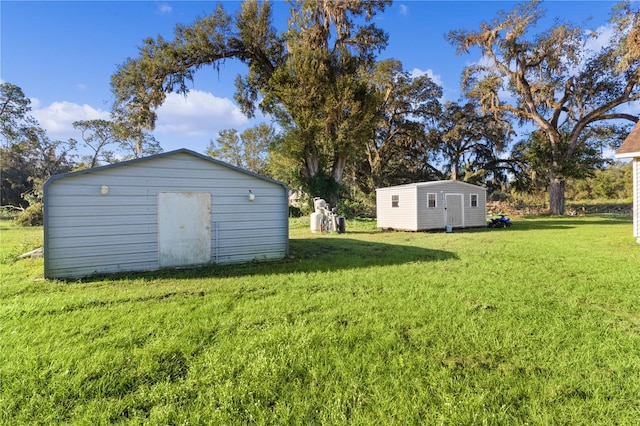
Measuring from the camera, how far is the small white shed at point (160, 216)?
203 inches

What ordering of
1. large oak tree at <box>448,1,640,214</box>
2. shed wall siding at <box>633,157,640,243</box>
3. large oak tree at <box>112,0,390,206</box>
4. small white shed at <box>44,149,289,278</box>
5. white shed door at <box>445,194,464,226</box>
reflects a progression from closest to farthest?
small white shed at <box>44,149,289,278</box> → shed wall siding at <box>633,157,640,243</box> → white shed door at <box>445,194,464,226</box> → large oak tree at <box>112,0,390,206</box> → large oak tree at <box>448,1,640,214</box>

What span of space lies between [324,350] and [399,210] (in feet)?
40.5

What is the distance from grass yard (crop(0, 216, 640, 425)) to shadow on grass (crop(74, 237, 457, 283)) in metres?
0.49

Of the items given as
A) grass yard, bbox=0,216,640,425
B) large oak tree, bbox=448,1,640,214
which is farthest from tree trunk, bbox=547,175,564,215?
grass yard, bbox=0,216,640,425

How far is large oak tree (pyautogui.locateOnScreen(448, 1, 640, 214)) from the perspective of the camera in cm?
1870

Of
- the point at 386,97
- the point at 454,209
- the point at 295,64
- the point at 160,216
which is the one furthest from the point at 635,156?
the point at 386,97

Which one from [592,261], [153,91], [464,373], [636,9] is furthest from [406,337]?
[636,9]

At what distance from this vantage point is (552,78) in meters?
20.7

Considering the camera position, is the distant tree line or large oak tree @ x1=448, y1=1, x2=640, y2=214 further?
large oak tree @ x1=448, y1=1, x2=640, y2=214

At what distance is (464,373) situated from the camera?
230 centimetres

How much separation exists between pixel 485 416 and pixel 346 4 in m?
19.4

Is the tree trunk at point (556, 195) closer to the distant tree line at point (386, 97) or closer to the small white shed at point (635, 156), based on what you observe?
the distant tree line at point (386, 97)

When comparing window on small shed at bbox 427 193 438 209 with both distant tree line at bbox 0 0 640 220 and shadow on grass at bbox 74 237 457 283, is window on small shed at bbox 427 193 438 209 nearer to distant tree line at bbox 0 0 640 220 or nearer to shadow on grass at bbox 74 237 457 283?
distant tree line at bbox 0 0 640 220

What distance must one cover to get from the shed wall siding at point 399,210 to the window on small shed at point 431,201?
76 cm
